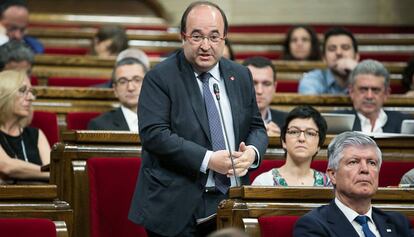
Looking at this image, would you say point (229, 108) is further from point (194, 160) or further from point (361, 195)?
point (361, 195)

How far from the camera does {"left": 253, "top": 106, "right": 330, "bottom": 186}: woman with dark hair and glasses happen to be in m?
3.90

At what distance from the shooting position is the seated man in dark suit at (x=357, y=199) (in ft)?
10.3

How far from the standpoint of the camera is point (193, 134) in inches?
127

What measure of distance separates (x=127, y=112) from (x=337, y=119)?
959mm

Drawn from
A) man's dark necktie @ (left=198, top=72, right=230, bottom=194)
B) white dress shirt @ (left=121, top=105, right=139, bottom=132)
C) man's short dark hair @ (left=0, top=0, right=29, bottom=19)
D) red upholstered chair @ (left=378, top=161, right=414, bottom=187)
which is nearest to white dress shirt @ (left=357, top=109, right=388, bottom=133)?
red upholstered chair @ (left=378, top=161, right=414, bottom=187)

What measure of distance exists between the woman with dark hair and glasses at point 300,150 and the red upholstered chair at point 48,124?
4.40 feet

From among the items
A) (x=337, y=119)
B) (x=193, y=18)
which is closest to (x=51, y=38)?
(x=337, y=119)

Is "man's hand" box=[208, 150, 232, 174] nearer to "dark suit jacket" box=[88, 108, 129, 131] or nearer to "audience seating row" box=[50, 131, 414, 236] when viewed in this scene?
"audience seating row" box=[50, 131, 414, 236]

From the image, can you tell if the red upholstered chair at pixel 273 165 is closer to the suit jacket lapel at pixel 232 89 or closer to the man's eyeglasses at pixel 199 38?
the suit jacket lapel at pixel 232 89

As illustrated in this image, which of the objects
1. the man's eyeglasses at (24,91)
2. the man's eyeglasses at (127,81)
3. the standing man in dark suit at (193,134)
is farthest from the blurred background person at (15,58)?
the standing man in dark suit at (193,134)

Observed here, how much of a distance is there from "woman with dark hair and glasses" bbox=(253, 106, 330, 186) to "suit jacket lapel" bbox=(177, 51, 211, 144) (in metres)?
0.68

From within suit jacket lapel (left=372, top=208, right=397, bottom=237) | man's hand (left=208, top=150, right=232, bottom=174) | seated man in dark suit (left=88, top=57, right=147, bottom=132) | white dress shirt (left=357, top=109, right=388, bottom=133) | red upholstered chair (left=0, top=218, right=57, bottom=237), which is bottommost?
suit jacket lapel (left=372, top=208, right=397, bottom=237)

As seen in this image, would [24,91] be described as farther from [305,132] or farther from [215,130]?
[215,130]

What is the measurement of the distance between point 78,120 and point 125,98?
1.00 feet
